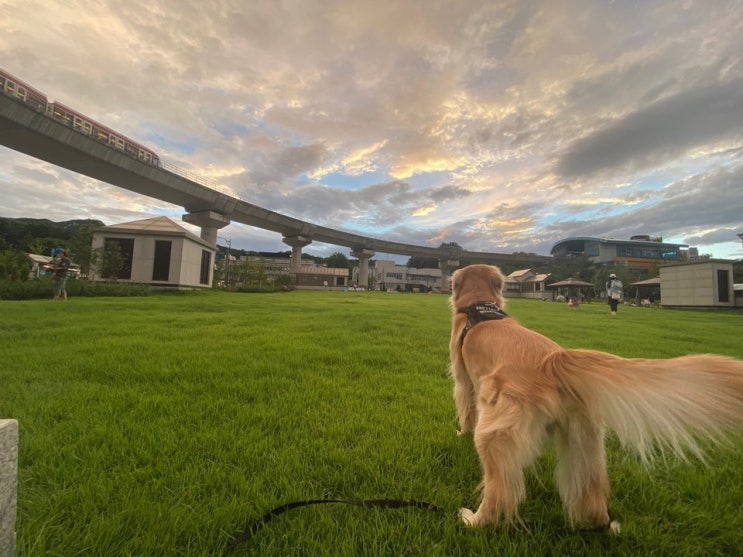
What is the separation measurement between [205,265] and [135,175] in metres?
12.1

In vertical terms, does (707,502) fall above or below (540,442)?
below

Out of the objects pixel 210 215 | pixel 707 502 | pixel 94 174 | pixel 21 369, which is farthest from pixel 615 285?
pixel 94 174

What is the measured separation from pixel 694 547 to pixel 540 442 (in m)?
0.93

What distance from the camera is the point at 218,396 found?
370 cm

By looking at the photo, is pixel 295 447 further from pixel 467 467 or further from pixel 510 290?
pixel 510 290

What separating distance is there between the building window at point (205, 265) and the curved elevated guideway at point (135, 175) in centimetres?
1125

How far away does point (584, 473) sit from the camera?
1844 mm

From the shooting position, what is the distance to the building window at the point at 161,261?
23.2m

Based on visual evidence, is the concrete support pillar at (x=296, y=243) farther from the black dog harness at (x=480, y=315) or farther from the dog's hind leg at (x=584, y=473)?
the dog's hind leg at (x=584, y=473)

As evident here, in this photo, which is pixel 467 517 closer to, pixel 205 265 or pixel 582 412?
pixel 582 412

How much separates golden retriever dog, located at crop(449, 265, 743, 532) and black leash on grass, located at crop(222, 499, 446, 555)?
0.26m

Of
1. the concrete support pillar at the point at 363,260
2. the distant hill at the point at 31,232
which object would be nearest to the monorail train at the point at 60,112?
the distant hill at the point at 31,232

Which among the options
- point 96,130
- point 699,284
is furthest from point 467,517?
point 96,130

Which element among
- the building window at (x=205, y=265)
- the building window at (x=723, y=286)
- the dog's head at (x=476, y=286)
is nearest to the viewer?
the dog's head at (x=476, y=286)
